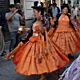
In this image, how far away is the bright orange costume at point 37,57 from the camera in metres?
4.55

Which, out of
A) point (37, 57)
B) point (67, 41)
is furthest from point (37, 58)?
point (67, 41)

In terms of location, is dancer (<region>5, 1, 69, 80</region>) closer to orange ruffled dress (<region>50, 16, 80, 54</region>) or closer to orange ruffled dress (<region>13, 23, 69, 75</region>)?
orange ruffled dress (<region>13, 23, 69, 75</region>)

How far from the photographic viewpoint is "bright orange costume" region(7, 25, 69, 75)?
179 inches

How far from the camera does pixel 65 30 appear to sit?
6551 mm

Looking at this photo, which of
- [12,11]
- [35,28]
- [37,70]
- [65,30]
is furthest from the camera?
[12,11]

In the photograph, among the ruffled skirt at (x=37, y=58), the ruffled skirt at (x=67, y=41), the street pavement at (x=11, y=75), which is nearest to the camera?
the ruffled skirt at (x=37, y=58)

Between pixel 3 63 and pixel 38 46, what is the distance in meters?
2.39

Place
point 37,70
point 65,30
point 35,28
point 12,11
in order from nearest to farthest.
Result: 1. point 37,70
2. point 35,28
3. point 65,30
4. point 12,11

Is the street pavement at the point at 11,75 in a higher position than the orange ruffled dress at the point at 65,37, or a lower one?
lower

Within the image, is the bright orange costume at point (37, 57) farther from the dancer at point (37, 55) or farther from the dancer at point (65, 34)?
the dancer at point (65, 34)

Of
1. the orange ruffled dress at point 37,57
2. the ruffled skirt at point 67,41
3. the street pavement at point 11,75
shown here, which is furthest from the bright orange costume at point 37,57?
the ruffled skirt at point 67,41

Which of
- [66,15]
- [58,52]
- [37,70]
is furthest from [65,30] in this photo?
[37,70]

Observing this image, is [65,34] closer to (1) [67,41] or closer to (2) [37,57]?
(1) [67,41]

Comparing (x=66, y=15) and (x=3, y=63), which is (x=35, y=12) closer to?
(x=66, y=15)
